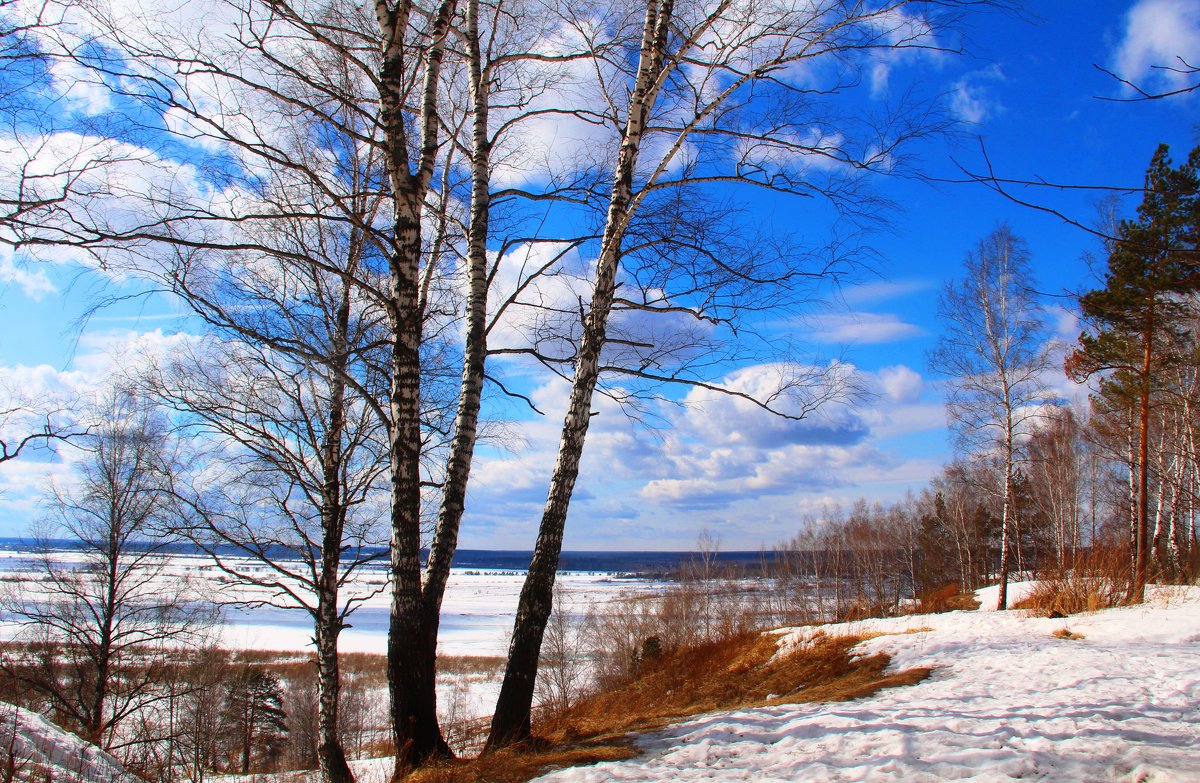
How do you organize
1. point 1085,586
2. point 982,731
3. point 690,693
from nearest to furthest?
1. point 982,731
2. point 690,693
3. point 1085,586

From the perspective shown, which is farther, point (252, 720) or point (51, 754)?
point (252, 720)

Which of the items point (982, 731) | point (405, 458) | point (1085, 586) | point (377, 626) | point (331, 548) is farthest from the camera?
point (377, 626)

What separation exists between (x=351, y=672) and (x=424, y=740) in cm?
4036

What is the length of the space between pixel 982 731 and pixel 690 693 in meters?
4.99

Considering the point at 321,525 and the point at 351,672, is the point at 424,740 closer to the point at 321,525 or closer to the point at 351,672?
the point at 321,525

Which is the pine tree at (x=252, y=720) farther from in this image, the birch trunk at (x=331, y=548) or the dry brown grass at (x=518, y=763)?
the dry brown grass at (x=518, y=763)

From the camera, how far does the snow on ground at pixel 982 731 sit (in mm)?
3293

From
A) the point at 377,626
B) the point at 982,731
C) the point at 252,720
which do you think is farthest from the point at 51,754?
the point at 377,626

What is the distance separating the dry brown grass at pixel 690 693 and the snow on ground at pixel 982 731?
0.30 meters

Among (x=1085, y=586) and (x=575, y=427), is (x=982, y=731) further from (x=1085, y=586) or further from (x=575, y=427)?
(x=1085, y=586)

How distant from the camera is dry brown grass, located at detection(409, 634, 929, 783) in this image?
404 cm

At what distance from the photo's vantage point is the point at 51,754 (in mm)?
7344

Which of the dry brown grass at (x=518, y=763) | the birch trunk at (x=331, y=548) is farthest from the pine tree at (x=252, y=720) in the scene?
the dry brown grass at (x=518, y=763)

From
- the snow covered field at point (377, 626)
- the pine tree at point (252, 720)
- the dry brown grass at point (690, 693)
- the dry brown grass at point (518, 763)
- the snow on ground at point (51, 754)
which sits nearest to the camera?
the dry brown grass at point (518, 763)
